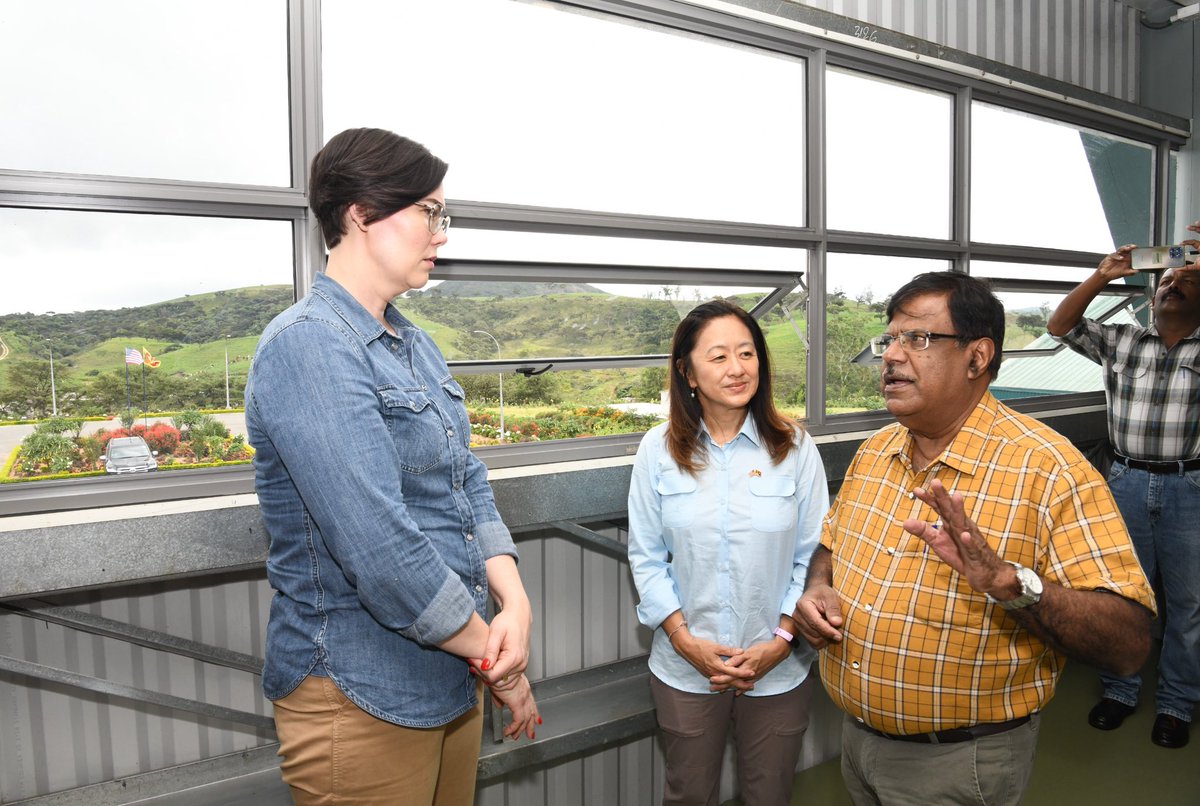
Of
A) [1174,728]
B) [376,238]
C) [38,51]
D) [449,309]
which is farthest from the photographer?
[1174,728]

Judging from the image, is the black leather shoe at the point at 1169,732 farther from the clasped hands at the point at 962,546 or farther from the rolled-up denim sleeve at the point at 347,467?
the rolled-up denim sleeve at the point at 347,467

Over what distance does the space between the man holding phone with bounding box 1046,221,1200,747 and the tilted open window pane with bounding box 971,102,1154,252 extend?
0.76m

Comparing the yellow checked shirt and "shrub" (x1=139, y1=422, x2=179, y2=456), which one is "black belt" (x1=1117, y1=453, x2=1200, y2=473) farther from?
"shrub" (x1=139, y1=422, x2=179, y2=456)

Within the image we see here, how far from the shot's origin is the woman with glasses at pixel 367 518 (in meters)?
0.99

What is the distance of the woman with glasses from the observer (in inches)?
39.0

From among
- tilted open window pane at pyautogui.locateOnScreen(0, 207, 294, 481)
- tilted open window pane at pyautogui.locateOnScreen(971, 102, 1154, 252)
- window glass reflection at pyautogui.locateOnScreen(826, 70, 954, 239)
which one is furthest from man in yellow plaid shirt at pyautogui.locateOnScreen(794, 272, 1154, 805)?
tilted open window pane at pyautogui.locateOnScreen(971, 102, 1154, 252)

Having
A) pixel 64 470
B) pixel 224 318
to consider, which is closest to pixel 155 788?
pixel 64 470

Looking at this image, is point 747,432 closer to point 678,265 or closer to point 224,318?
point 678,265

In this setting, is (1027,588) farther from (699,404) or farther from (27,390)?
(27,390)

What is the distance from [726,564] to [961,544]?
0.72 m

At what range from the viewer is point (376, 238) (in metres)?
1.12

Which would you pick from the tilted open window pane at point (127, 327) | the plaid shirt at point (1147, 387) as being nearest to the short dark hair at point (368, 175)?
the tilted open window pane at point (127, 327)

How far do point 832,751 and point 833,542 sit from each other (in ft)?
5.66

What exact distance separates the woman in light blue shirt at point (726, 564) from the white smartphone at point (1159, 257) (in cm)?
183
